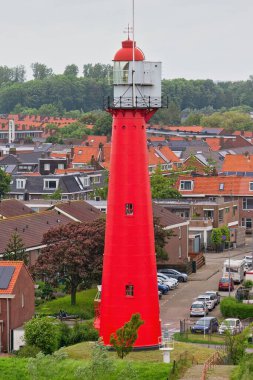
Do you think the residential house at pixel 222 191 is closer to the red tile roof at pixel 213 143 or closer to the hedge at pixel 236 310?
the hedge at pixel 236 310

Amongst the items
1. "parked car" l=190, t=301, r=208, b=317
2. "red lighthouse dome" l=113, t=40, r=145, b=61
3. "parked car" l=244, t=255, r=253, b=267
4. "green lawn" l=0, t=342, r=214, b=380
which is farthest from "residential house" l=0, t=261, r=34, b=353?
"parked car" l=244, t=255, r=253, b=267

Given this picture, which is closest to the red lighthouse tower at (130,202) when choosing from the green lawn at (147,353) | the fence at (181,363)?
the green lawn at (147,353)

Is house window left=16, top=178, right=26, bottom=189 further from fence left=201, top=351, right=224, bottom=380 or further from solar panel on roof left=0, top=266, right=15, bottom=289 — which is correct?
fence left=201, top=351, right=224, bottom=380

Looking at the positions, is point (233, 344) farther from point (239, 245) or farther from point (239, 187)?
point (239, 187)

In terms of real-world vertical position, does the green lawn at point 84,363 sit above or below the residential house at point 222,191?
below

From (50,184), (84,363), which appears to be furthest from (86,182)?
(84,363)

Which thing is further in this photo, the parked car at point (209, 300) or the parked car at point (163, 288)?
the parked car at point (163, 288)
